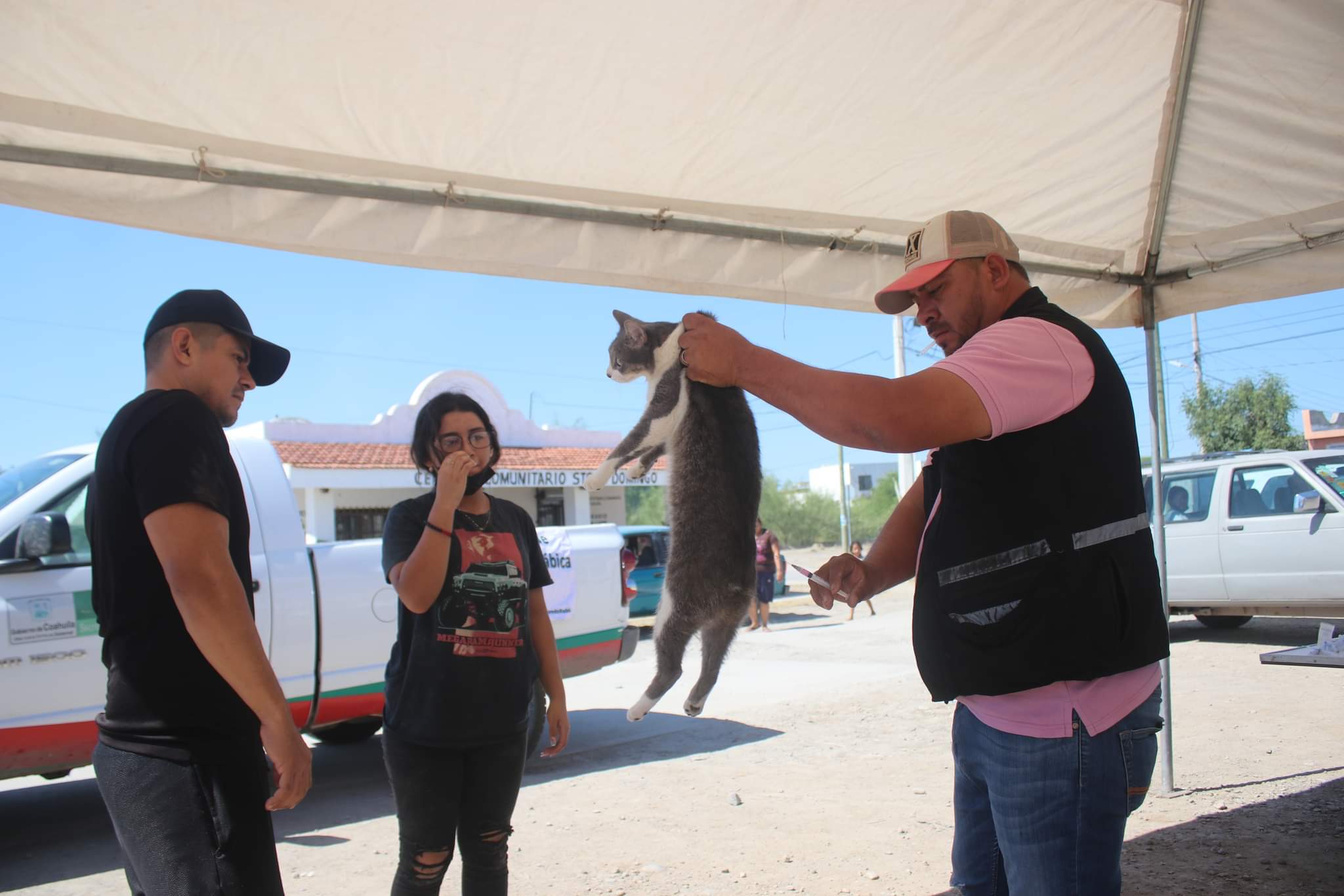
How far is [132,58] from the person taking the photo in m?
2.47

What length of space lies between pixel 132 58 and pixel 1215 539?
11470mm

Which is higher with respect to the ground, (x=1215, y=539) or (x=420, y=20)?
(x=420, y=20)

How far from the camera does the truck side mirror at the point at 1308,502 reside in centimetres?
941

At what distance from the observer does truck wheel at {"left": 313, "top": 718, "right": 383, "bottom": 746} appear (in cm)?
740

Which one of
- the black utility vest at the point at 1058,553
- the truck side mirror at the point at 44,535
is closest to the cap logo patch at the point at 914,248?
the black utility vest at the point at 1058,553

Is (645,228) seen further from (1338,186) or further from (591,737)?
(591,737)

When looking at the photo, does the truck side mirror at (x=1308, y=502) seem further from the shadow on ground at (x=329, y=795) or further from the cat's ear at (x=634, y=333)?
the cat's ear at (x=634, y=333)

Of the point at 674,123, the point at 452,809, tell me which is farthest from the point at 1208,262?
the point at 452,809

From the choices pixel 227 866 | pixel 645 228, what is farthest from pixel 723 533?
pixel 645 228

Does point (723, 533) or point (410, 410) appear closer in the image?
point (723, 533)

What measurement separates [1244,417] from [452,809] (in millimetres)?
25363

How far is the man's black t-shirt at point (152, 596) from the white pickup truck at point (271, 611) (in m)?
1.45

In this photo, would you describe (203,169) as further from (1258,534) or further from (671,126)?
(1258,534)

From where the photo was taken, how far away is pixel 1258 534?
10.1 metres
